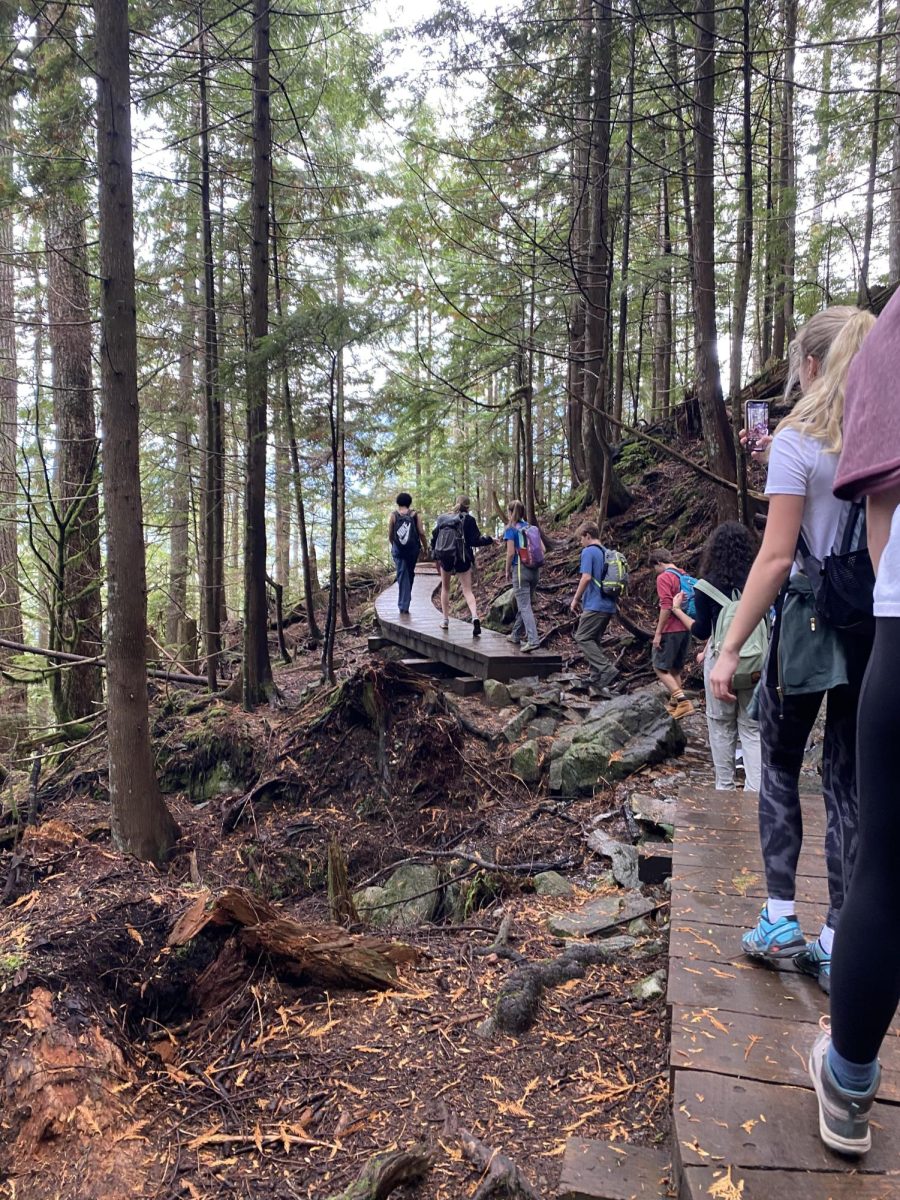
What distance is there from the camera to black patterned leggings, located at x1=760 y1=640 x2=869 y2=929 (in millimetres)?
2354

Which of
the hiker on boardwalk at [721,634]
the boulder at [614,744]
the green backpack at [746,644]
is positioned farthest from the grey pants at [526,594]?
the green backpack at [746,644]

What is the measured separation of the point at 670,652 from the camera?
859 centimetres

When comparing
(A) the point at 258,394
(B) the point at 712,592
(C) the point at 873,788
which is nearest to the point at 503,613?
(A) the point at 258,394

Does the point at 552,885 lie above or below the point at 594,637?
below

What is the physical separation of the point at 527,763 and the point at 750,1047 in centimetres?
540

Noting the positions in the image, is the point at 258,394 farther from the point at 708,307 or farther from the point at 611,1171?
the point at 611,1171

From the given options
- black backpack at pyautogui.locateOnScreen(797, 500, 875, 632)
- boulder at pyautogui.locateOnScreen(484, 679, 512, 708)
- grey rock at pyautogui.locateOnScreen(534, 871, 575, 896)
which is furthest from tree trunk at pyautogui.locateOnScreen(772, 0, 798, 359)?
black backpack at pyautogui.locateOnScreen(797, 500, 875, 632)

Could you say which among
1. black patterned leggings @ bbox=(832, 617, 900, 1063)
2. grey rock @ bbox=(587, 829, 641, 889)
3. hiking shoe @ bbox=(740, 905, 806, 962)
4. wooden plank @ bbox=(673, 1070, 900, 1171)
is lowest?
grey rock @ bbox=(587, 829, 641, 889)

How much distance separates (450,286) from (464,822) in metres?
10.8

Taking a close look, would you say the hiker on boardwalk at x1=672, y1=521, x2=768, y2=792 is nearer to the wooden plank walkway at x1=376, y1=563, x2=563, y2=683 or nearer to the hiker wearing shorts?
the hiker wearing shorts

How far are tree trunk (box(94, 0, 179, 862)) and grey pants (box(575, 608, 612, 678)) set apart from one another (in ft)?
18.2

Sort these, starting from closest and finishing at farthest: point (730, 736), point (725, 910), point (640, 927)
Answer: point (725, 910) < point (640, 927) < point (730, 736)

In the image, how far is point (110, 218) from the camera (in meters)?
5.59

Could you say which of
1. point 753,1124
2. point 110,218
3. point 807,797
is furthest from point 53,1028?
point 110,218
